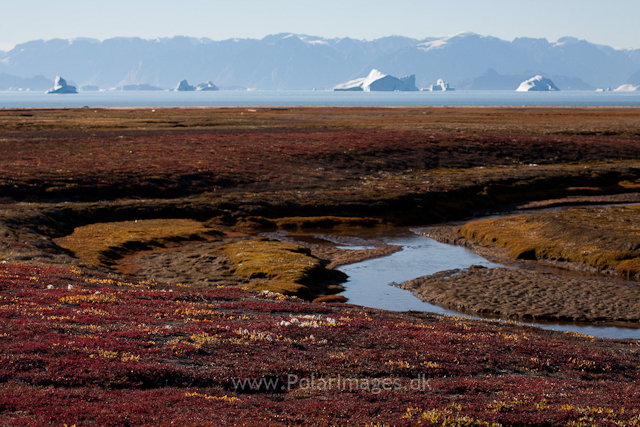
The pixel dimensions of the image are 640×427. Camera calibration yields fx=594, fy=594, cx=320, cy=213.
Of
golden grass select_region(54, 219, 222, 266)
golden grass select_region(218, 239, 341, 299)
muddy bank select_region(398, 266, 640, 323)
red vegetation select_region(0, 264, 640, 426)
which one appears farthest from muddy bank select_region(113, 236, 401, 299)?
red vegetation select_region(0, 264, 640, 426)

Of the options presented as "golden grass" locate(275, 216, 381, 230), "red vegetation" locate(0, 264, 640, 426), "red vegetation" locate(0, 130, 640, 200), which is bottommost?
"golden grass" locate(275, 216, 381, 230)

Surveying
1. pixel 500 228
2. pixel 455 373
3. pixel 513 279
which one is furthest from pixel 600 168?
pixel 455 373

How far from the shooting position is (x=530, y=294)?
39281mm

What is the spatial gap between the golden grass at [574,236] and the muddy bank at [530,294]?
4.04 metres

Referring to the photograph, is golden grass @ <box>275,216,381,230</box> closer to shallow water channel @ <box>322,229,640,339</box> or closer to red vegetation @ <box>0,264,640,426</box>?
shallow water channel @ <box>322,229,640,339</box>

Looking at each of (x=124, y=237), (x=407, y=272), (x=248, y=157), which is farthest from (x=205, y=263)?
(x=248, y=157)

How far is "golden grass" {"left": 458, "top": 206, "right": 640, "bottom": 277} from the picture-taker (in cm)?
4588

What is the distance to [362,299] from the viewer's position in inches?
1563

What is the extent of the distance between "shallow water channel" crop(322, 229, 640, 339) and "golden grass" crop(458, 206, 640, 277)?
404 centimetres

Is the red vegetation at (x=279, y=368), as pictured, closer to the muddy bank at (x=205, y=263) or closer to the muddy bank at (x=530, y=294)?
the muddy bank at (x=530, y=294)

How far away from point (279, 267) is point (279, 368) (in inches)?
973

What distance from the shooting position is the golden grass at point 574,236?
45875 millimetres

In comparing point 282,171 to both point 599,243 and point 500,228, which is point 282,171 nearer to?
point 500,228

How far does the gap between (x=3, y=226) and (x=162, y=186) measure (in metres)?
23.6
